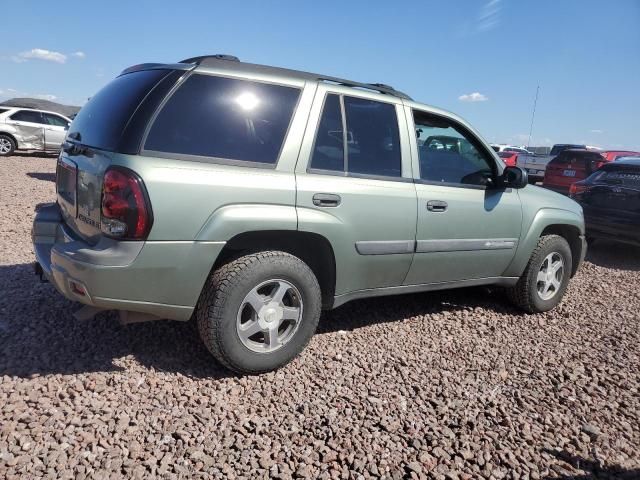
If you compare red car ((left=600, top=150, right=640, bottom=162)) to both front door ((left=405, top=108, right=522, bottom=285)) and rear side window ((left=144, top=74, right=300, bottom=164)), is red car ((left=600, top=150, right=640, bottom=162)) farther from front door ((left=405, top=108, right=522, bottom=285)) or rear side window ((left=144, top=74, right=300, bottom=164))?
rear side window ((left=144, top=74, right=300, bottom=164))

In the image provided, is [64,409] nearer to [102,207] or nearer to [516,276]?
[102,207]

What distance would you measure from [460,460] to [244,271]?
1.52 meters

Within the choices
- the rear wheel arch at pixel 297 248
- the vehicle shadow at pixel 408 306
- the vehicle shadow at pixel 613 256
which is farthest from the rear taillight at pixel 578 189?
the rear wheel arch at pixel 297 248

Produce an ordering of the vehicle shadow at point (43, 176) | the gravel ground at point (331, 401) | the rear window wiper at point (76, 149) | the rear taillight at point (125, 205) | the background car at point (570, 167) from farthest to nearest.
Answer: the background car at point (570, 167) < the vehicle shadow at point (43, 176) < the rear window wiper at point (76, 149) < the rear taillight at point (125, 205) < the gravel ground at point (331, 401)

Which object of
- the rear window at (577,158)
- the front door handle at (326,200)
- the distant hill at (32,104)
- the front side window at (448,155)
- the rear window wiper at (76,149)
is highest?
the distant hill at (32,104)

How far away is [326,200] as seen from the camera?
118 inches

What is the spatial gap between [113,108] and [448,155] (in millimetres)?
2515

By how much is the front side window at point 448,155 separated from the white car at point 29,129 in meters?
14.7

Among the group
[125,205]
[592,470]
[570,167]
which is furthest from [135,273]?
[570,167]

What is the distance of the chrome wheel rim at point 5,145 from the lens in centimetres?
1458

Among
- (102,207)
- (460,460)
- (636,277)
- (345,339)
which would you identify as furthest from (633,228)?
(102,207)

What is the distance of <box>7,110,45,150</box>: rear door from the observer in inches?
577

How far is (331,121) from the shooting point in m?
3.16

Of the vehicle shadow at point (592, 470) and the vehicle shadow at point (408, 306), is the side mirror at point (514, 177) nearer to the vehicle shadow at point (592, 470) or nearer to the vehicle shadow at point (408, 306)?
the vehicle shadow at point (408, 306)
